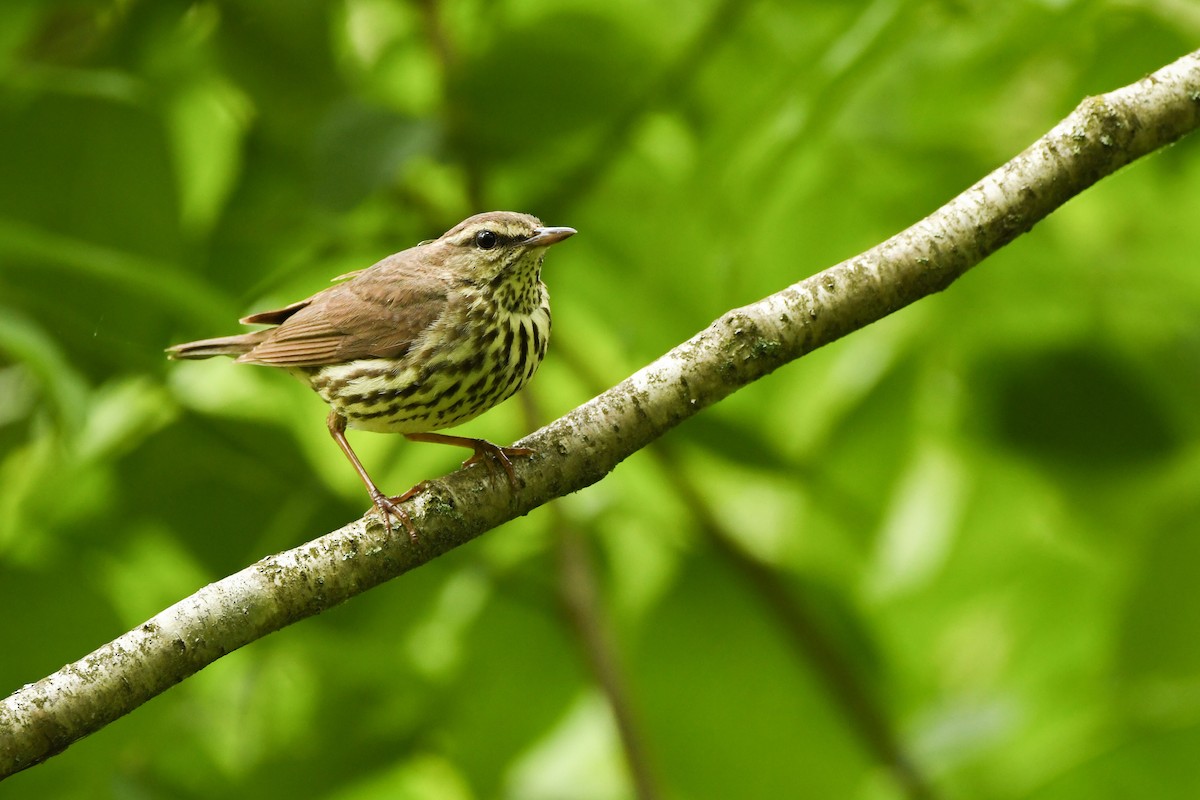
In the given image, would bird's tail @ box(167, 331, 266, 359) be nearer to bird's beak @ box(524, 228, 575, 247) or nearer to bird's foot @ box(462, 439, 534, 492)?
bird's beak @ box(524, 228, 575, 247)

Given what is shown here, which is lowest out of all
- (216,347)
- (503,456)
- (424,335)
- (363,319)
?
(503,456)

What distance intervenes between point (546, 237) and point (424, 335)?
472mm

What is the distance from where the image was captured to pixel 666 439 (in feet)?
16.3

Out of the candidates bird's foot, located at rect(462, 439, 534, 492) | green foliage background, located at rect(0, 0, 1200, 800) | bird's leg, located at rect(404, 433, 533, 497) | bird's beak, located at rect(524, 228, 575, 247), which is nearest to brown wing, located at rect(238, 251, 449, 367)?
green foliage background, located at rect(0, 0, 1200, 800)

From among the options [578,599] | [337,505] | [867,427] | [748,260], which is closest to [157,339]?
[337,505]

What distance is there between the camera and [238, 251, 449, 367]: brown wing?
3.87 meters

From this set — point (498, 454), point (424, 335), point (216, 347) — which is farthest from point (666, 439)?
point (498, 454)

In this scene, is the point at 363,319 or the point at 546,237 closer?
the point at 546,237

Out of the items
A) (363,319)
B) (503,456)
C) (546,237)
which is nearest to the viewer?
(503,456)

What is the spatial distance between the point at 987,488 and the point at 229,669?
3.06 meters

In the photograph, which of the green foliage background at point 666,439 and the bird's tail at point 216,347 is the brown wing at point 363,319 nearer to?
the bird's tail at point 216,347

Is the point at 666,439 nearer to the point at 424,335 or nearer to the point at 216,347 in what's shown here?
the point at 424,335

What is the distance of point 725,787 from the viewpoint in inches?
186

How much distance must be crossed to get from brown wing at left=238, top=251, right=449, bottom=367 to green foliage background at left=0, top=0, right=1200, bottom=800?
0.67ft
